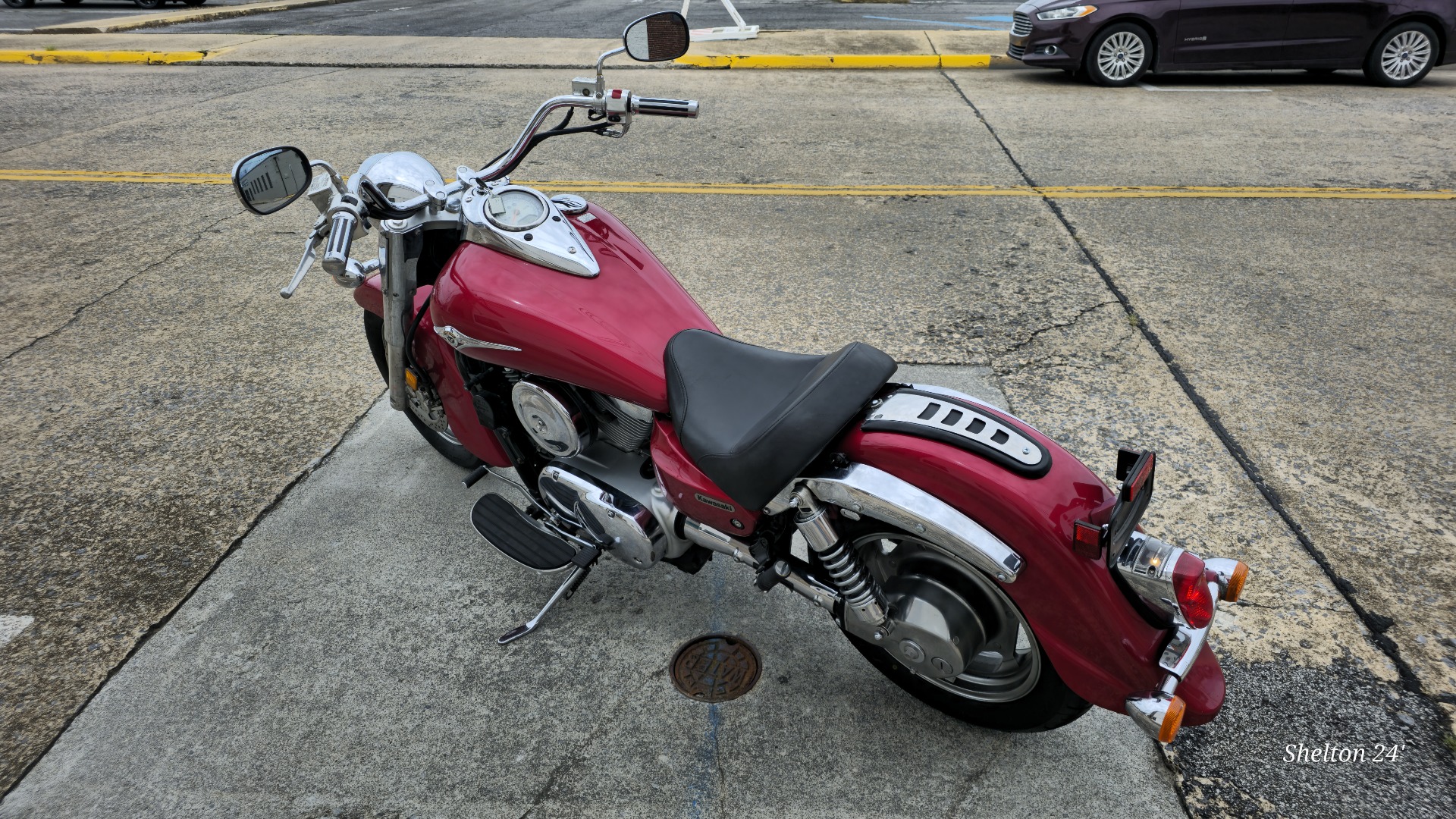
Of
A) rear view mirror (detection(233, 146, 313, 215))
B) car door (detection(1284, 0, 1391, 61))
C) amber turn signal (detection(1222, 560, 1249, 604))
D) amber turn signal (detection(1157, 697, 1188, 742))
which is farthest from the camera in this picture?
car door (detection(1284, 0, 1391, 61))

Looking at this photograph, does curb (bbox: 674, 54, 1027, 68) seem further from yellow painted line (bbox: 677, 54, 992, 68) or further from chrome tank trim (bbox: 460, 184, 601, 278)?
chrome tank trim (bbox: 460, 184, 601, 278)

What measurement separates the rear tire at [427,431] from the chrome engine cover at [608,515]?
96 cm

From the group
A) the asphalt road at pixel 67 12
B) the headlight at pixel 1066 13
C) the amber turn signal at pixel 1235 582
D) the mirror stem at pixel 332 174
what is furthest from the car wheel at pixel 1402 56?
the asphalt road at pixel 67 12

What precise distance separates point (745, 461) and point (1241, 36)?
9693 millimetres

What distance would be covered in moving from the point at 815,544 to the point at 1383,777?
5.29 feet

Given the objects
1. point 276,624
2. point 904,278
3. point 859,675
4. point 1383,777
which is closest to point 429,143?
point 904,278

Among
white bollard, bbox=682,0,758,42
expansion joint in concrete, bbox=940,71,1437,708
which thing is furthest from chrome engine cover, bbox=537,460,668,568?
white bollard, bbox=682,0,758,42

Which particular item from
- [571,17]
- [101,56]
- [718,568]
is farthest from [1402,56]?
[101,56]

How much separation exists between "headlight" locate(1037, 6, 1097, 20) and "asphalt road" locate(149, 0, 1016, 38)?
4103 mm

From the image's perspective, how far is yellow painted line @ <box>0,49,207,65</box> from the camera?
11.6m

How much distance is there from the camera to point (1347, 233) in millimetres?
5789

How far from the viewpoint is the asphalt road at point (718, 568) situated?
97.7 inches

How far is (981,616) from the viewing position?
2387mm

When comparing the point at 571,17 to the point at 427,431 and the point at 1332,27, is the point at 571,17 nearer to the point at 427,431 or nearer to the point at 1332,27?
the point at 1332,27
